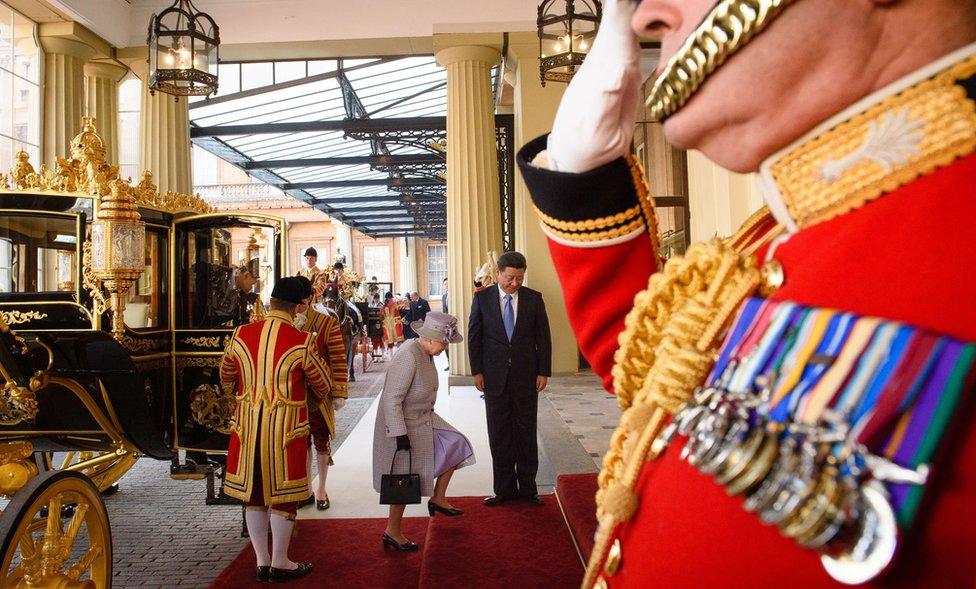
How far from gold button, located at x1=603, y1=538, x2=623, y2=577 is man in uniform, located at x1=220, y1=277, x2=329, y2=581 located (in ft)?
10.2

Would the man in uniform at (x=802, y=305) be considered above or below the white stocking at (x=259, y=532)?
above

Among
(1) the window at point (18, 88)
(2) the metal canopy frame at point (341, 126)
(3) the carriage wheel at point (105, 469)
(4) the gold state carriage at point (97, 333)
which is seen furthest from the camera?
(2) the metal canopy frame at point (341, 126)

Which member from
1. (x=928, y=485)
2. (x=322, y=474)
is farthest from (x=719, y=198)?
(x=322, y=474)

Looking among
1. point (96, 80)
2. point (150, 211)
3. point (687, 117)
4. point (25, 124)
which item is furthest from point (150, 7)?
point (687, 117)

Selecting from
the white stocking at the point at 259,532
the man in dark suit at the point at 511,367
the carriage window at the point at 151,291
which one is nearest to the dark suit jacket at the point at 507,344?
the man in dark suit at the point at 511,367

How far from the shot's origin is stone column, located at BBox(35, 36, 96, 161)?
786cm

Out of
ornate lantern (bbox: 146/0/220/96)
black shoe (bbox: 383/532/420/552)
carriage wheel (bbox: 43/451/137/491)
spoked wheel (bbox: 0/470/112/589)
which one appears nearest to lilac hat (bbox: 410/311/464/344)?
black shoe (bbox: 383/532/420/552)

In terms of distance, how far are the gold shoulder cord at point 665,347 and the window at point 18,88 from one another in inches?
340

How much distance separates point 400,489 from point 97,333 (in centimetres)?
174

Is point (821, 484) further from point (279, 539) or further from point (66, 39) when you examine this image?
point (66, 39)

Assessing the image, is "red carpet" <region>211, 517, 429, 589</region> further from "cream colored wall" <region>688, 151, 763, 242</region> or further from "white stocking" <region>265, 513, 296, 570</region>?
"cream colored wall" <region>688, 151, 763, 242</region>

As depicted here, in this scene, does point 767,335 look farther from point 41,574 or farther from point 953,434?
point 41,574

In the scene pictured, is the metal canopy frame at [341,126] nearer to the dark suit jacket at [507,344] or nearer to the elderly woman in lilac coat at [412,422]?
the dark suit jacket at [507,344]

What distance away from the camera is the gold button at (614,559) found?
70 cm
